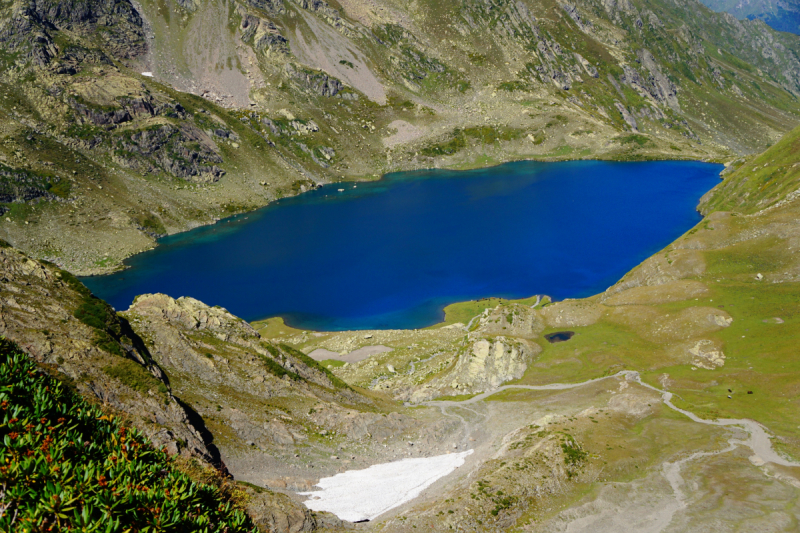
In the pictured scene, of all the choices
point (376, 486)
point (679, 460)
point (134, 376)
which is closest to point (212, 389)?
point (134, 376)

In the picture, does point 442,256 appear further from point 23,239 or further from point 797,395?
point 23,239

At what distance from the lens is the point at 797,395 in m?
53.0

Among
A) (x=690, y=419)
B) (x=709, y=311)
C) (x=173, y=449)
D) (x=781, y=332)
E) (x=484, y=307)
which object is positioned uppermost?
(x=484, y=307)

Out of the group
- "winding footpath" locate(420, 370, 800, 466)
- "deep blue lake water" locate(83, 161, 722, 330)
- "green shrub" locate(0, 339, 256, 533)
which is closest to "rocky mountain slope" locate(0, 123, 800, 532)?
"winding footpath" locate(420, 370, 800, 466)

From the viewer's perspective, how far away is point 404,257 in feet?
487

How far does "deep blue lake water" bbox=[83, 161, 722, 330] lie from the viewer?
121 m

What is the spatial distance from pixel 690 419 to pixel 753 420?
→ 6.15 meters

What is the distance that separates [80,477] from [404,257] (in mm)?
134907

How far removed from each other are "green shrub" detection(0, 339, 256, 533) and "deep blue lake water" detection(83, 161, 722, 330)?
296 ft

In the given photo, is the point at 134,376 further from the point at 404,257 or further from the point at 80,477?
the point at 404,257

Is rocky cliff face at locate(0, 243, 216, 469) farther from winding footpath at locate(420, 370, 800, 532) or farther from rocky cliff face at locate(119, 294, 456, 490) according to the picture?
winding footpath at locate(420, 370, 800, 532)

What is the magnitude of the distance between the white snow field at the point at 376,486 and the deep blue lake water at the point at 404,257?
2399 inches

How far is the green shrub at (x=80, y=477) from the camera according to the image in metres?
13.4

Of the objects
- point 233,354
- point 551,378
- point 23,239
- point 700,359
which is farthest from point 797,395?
point 23,239
